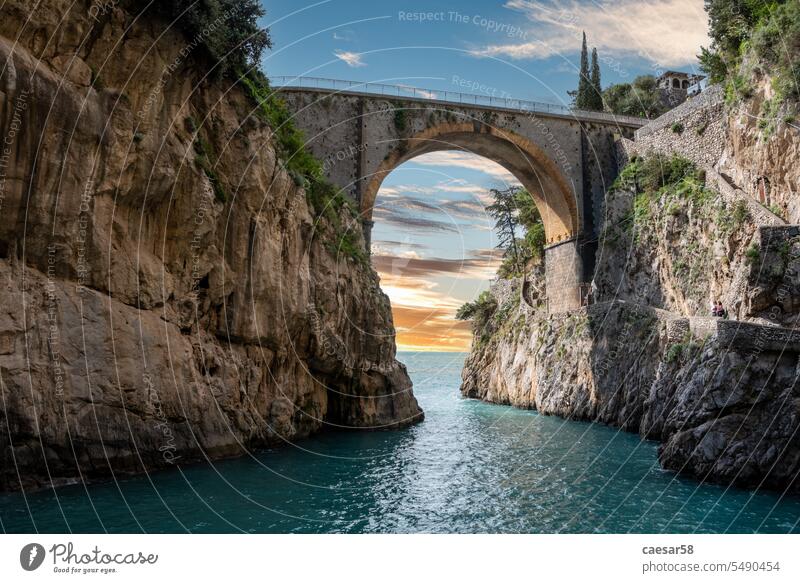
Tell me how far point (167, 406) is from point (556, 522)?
31.9 ft

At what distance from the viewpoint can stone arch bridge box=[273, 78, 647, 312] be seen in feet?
99.9

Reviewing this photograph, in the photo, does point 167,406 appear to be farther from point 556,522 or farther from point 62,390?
point 556,522

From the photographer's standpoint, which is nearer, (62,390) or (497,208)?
(62,390)

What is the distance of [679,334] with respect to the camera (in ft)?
77.5

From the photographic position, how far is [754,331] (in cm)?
1673

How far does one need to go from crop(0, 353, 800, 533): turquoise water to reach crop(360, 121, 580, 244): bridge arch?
1564cm

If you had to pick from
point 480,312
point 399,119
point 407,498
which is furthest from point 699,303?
point 480,312

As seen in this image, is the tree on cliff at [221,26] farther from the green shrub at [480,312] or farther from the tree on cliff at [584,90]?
the tree on cliff at [584,90]

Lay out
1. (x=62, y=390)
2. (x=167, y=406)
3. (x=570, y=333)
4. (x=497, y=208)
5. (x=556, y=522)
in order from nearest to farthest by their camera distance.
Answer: (x=556, y=522)
(x=62, y=390)
(x=167, y=406)
(x=570, y=333)
(x=497, y=208)

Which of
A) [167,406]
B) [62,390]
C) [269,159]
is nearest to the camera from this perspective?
[62,390]

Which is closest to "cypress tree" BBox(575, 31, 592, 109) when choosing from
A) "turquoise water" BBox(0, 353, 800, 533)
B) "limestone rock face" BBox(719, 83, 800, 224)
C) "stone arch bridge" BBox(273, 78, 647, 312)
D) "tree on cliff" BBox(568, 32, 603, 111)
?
"tree on cliff" BBox(568, 32, 603, 111)

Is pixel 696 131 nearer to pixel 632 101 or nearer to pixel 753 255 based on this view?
pixel 753 255

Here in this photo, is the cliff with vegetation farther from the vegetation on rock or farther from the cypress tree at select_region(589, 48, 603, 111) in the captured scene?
the cypress tree at select_region(589, 48, 603, 111)
